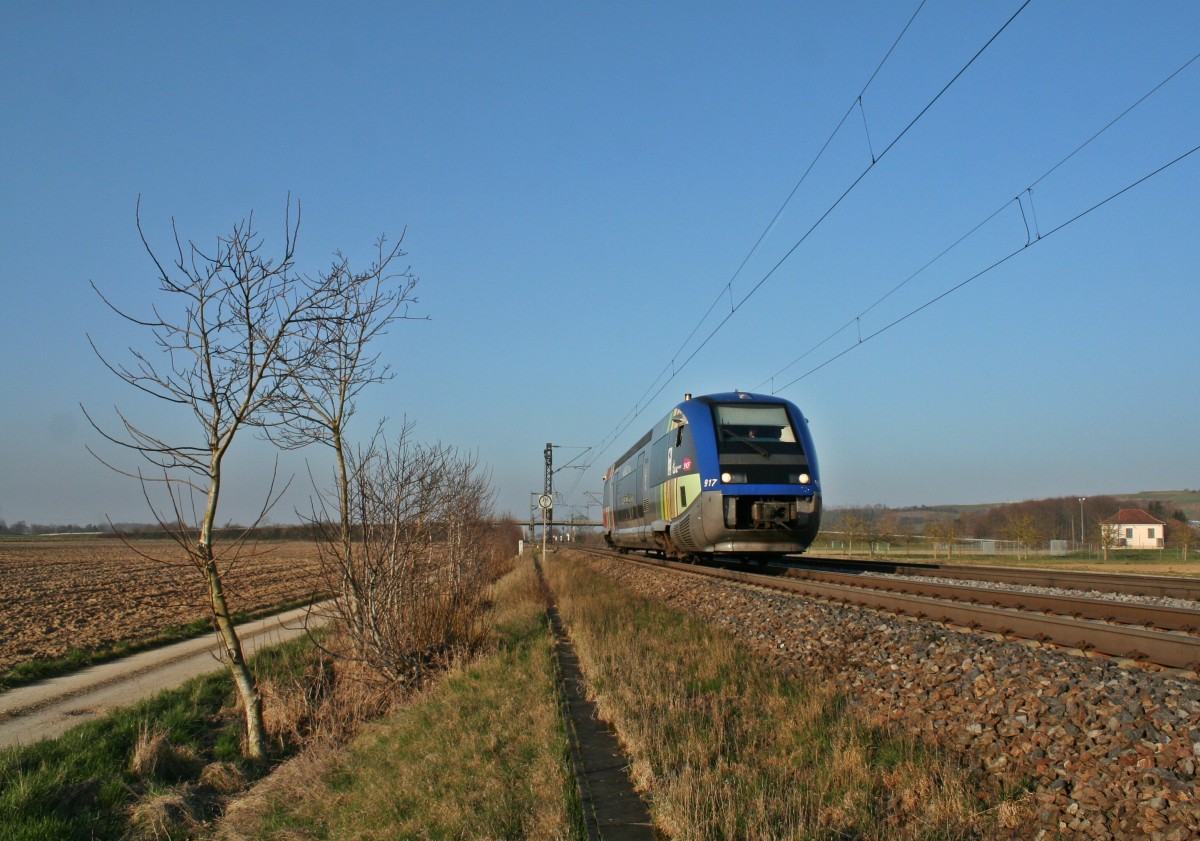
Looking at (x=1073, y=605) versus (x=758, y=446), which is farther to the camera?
(x=758, y=446)

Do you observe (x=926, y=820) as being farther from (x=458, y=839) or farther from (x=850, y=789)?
(x=458, y=839)

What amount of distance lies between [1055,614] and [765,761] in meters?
4.99

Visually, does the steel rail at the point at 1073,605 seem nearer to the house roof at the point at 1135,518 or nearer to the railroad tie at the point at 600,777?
the railroad tie at the point at 600,777

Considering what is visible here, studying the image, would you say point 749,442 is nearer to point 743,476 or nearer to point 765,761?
point 743,476

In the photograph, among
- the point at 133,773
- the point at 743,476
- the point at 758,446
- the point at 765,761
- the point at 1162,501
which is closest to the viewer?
the point at 765,761

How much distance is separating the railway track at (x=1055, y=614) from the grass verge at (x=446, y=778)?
4148 mm

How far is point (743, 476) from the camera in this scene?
17.7m

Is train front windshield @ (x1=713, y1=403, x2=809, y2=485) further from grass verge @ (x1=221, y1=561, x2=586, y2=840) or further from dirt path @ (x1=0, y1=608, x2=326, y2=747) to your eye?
dirt path @ (x1=0, y1=608, x2=326, y2=747)

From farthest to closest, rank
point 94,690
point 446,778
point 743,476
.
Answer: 1. point 743,476
2. point 94,690
3. point 446,778

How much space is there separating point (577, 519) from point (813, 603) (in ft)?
333

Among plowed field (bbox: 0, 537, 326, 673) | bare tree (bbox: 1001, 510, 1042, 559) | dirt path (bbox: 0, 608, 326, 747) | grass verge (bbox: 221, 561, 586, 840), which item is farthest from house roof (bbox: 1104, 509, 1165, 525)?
grass verge (bbox: 221, 561, 586, 840)

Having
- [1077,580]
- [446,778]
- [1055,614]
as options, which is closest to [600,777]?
[446,778]

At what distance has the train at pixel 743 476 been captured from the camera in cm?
1750

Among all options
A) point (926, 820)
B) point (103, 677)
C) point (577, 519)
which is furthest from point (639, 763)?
point (577, 519)
